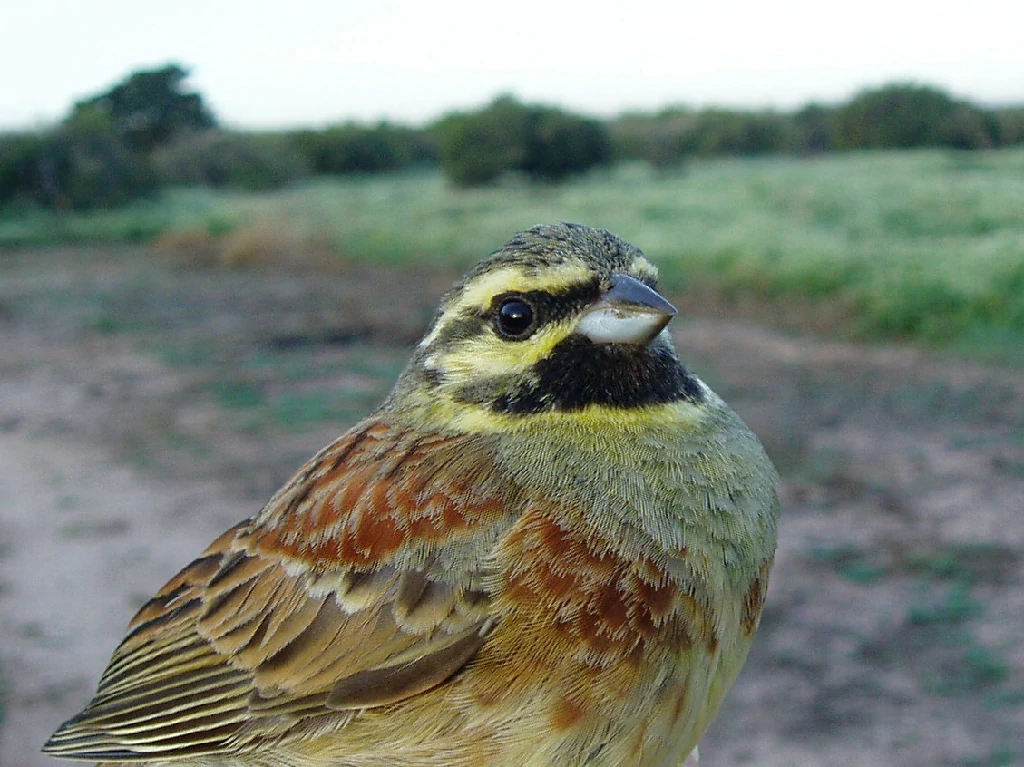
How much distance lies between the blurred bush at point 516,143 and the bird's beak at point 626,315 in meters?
13.3

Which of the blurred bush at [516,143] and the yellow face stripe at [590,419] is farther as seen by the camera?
the blurred bush at [516,143]

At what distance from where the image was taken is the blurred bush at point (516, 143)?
14664 millimetres

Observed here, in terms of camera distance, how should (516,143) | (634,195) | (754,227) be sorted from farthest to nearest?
(516,143) → (634,195) → (754,227)

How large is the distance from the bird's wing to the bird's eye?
0.65 ft

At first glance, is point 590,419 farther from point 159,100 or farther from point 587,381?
point 159,100

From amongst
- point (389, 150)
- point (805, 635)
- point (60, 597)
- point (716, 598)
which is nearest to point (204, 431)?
point (60, 597)

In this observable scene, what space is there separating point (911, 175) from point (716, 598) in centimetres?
921

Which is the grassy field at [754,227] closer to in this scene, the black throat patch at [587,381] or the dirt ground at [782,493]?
the dirt ground at [782,493]

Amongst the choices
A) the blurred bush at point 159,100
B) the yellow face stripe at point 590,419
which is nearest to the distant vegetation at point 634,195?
the blurred bush at point 159,100

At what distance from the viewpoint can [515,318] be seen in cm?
163

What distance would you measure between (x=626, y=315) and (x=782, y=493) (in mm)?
4514

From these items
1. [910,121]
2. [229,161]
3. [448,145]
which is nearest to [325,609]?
[910,121]

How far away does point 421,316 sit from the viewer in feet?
37.6

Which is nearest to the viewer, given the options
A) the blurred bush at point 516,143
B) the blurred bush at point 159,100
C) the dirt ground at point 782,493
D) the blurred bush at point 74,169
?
the dirt ground at point 782,493
